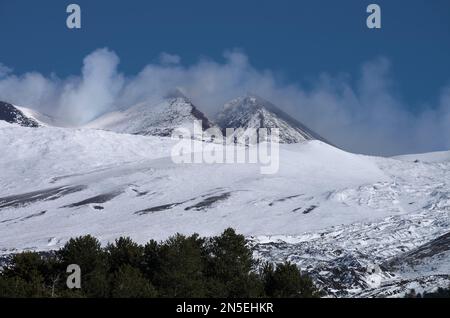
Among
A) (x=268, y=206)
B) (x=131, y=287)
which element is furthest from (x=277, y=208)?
(x=131, y=287)

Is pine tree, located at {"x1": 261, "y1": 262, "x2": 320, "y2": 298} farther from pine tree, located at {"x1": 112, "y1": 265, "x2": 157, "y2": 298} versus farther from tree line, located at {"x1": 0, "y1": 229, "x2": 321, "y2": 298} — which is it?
pine tree, located at {"x1": 112, "y1": 265, "x2": 157, "y2": 298}

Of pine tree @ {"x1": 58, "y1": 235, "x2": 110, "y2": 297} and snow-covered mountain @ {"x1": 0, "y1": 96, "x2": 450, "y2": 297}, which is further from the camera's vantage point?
snow-covered mountain @ {"x1": 0, "y1": 96, "x2": 450, "y2": 297}

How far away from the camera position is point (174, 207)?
447ft

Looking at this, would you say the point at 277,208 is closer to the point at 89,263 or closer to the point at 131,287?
the point at 89,263

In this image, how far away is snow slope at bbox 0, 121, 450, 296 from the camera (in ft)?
295

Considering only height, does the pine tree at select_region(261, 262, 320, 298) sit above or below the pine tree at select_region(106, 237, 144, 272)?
below

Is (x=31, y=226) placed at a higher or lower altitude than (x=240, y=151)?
lower

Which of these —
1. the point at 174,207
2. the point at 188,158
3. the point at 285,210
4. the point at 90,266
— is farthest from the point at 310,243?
the point at 188,158

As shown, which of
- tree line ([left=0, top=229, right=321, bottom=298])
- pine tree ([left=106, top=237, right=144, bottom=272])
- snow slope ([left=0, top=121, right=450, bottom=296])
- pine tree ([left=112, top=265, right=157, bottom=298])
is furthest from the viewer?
snow slope ([left=0, top=121, right=450, bottom=296])

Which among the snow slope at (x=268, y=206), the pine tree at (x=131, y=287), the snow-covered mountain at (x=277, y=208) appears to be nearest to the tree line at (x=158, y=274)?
the pine tree at (x=131, y=287)

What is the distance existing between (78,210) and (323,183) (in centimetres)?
5231

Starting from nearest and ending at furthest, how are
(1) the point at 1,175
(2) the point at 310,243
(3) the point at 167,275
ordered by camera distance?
1. (3) the point at 167,275
2. (2) the point at 310,243
3. (1) the point at 1,175

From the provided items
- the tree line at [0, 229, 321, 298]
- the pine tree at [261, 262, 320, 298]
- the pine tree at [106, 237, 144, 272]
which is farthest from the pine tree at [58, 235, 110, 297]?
the pine tree at [261, 262, 320, 298]
